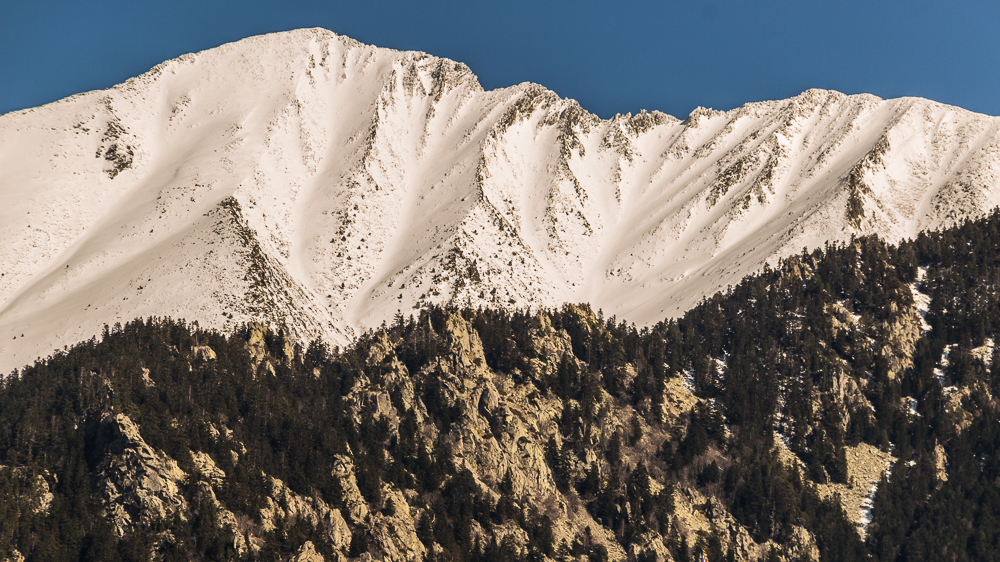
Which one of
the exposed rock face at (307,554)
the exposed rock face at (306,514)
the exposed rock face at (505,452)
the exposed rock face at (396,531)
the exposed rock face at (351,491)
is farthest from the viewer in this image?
the exposed rock face at (505,452)

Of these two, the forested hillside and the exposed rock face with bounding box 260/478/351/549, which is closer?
the forested hillside

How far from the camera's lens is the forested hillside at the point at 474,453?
406ft

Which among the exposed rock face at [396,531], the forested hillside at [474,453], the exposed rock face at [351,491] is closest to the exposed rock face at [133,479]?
the forested hillside at [474,453]

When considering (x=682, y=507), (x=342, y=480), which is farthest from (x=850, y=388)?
(x=342, y=480)

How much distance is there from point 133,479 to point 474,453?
53.2 metres

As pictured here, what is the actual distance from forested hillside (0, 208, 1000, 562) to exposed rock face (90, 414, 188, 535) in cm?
27

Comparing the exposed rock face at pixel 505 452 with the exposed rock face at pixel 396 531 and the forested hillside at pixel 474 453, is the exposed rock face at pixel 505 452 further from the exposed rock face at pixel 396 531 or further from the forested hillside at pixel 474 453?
the forested hillside at pixel 474 453

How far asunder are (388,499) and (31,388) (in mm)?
60806

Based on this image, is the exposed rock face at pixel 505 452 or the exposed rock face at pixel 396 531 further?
the exposed rock face at pixel 505 452

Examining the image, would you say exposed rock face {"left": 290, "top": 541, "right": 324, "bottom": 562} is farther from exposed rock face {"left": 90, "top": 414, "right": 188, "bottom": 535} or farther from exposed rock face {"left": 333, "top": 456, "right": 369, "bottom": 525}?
exposed rock face {"left": 90, "top": 414, "right": 188, "bottom": 535}

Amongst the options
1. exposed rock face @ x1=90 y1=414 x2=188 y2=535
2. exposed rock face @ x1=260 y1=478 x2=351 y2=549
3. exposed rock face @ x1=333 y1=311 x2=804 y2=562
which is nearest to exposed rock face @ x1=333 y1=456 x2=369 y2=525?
exposed rock face @ x1=333 y1=311 x2=804 y2=562

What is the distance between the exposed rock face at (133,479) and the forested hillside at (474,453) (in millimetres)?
273

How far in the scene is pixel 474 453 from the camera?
6211 inches

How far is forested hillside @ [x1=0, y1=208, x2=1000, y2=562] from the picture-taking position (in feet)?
406
